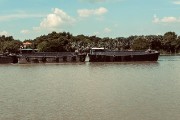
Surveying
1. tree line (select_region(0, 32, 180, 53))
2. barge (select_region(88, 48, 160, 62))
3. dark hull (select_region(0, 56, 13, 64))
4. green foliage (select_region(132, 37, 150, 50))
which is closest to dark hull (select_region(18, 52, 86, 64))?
dark hull (select_region(0, 56, 13, 64))

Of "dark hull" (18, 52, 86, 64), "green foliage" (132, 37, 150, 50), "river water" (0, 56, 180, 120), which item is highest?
"green foliage" (132, 37, 150, 50)

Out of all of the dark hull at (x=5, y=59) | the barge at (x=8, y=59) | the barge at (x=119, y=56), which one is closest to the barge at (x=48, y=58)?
the barge at (x=8, y=59)

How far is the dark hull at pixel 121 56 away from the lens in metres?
91.7

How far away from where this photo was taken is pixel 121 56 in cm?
9206

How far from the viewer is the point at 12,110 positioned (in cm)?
2538

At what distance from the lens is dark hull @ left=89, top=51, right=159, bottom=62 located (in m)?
91.7

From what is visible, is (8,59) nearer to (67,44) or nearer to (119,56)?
(119,56)

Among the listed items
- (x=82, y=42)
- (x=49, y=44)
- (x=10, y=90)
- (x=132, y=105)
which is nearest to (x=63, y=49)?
(x=49, y=44)

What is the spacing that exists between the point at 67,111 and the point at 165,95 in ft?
30.5

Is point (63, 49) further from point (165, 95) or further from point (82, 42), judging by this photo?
point (165, 95)

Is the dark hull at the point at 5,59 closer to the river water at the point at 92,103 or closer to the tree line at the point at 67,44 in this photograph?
the tree line at the point at 67,44

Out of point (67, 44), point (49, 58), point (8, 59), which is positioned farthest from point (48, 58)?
point (67, 44)

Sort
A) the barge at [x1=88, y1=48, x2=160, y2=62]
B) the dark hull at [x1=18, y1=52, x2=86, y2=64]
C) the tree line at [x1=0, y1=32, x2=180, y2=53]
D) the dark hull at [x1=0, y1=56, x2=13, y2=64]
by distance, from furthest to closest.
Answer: the tree line at [x1=0, y1=32, x2=180, y2=53] → the dark hull at [x1=0, y1=56, x2=13, y2=64] → the barge at [x1=88, y1=48, x2=160, y2=62] → the dark hull at [x1=18, y1=52, x2=86, y2=64]

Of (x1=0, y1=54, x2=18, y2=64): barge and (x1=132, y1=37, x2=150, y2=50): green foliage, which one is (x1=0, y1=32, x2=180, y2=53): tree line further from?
(x1=0, y1=54, x2=18, y2=64): barge
